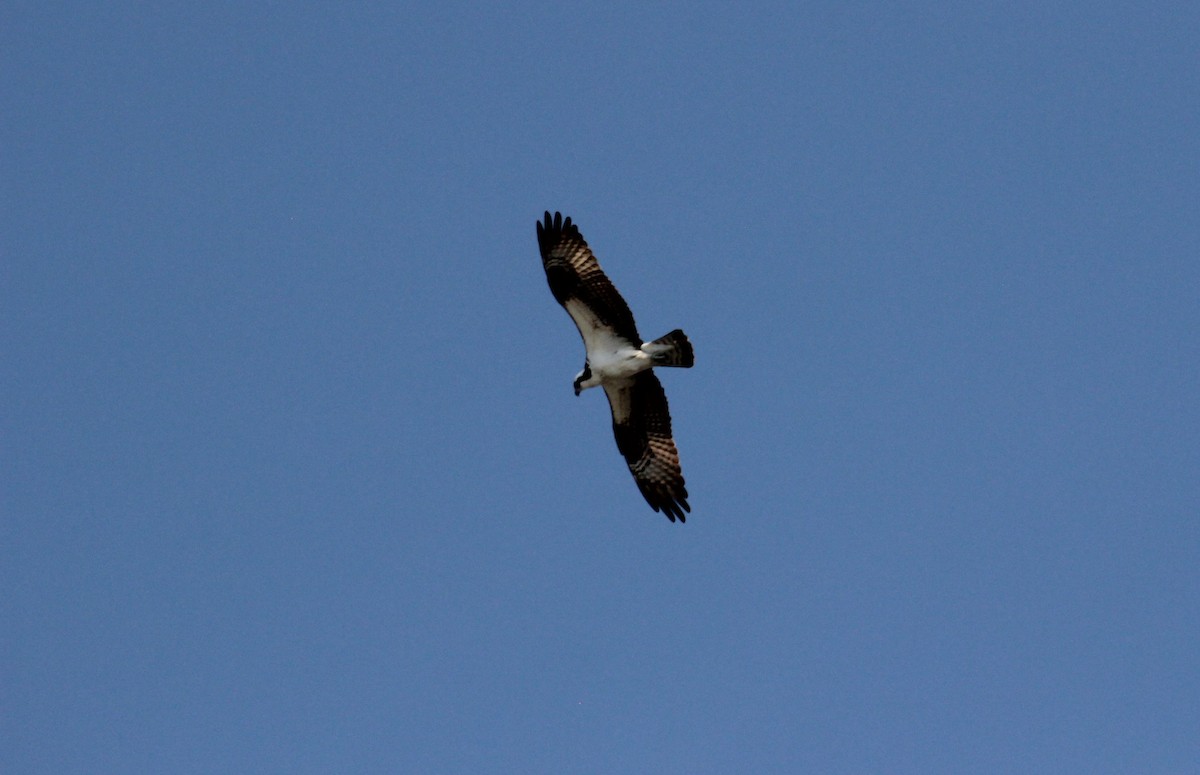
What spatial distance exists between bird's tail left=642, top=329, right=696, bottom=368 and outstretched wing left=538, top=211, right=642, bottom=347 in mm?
315

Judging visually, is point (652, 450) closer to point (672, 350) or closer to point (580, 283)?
point (672, 350)

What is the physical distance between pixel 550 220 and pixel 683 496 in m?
3.99

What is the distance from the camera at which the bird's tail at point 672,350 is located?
1766cm

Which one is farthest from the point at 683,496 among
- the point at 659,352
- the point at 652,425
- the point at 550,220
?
the point at 550,220

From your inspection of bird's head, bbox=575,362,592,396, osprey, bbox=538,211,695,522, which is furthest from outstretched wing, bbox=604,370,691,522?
bird's head, bbox=575,362,592,396

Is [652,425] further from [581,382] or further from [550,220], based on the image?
[550,220]

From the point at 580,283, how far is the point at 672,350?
144 centimetres

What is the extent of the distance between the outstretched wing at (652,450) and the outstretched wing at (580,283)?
1224 mm

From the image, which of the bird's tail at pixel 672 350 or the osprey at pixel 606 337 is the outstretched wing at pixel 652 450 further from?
the bird's tail at pixel 672 350

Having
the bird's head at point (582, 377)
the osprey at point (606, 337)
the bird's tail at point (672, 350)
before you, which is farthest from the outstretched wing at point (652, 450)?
the bird's tail at point (672, 350)

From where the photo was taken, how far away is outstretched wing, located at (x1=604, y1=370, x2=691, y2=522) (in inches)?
748

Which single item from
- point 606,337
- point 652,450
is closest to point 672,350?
point 606,337

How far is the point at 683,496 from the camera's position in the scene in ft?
62.6

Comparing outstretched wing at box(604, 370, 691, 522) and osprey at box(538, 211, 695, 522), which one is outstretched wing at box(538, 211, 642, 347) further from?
outstretched wing at box(604, 370, 691, 522)
